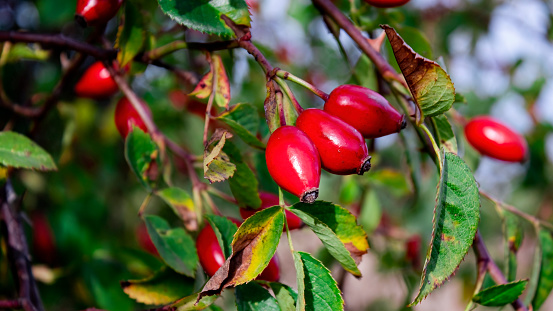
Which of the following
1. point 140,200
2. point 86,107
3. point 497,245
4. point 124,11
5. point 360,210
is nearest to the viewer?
point 124,11

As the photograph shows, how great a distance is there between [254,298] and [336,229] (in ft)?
0.54

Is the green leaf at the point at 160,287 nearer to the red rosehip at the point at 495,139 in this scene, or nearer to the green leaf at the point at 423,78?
the green leaf at the point at 423,78

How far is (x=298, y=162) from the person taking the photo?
63 centimetres

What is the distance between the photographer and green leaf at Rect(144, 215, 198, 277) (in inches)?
33.1

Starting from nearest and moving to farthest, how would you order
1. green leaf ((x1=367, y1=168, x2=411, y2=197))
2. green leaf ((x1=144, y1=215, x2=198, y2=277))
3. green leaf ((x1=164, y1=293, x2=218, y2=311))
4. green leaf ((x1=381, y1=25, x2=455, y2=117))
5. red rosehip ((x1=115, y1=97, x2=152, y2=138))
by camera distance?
green leaf ((x1=381, y1=25, x2=455, y2=117)), green leaf ((x1=164, y1=293, x2=218, y2=311)), green leaf ((x1=144, y1=215, x2=198, y2=277)), red rosehip ((x1=115, y1=97, x2=152, y2=138)), green leaf ((x1=367, y1=168, x2=411, y2=197))

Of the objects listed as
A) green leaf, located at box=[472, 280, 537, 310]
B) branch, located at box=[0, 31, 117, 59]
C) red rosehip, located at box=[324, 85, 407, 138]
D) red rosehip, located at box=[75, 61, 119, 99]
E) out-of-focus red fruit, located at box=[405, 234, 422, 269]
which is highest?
branch, located at box=[0, 31, 117, 59]

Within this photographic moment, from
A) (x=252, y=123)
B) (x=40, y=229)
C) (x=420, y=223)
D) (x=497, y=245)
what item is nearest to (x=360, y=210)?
(x=420, y=223)

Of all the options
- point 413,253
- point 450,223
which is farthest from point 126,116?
point 413,253

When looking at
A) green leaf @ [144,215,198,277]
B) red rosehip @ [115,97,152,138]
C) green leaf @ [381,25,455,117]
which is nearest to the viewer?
green leaf @ [381,25,455,117]

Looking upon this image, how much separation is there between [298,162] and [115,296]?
3.25ft

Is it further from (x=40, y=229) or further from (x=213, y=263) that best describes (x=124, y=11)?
(x=40, y=229)

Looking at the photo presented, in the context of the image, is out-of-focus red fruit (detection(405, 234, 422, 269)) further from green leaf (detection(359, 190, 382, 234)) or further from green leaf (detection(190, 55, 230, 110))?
green leaf (detection(190, 55, 230, 110))

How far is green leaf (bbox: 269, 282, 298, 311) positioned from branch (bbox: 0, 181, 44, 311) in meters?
0.44

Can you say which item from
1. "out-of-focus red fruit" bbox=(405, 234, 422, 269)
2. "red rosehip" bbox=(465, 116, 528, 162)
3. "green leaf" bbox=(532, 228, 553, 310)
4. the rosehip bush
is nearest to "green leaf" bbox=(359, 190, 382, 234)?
the rosehip bush
